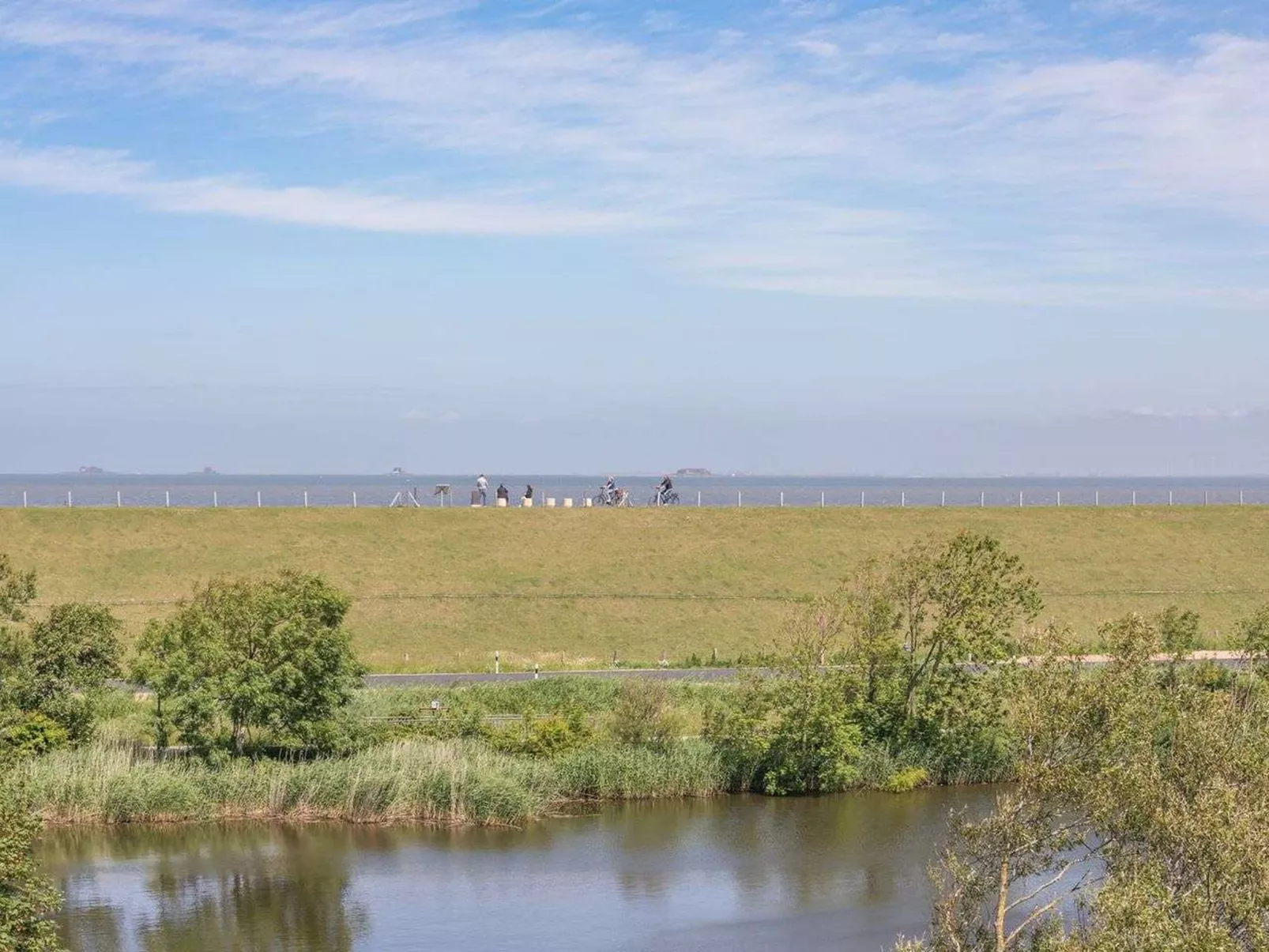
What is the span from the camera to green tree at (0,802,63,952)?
19156mm

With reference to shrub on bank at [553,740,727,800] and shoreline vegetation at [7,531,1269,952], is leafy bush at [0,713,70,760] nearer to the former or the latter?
shoreline vegetation at [7,531,1269,952]

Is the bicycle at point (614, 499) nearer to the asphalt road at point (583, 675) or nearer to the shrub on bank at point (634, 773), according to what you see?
the asphalt road at point (583, 675)

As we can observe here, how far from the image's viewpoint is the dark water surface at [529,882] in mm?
28484

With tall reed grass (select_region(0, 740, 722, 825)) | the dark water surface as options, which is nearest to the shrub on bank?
the dark water surface

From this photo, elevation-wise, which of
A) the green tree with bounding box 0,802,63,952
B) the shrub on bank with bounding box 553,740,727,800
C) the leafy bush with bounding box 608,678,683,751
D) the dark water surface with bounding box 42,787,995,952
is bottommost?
the dark water surface with bounding box 42,787,995,952

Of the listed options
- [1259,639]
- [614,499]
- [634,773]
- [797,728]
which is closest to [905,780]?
[797,728]

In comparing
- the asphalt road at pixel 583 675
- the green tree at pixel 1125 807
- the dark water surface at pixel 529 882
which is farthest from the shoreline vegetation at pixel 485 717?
the green tree at pixel 1125 807

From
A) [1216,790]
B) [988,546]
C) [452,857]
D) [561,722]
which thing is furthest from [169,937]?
[988,546]

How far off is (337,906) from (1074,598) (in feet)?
155

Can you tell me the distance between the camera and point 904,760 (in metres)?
41.6

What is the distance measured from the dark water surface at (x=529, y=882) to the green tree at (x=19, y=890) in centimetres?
806

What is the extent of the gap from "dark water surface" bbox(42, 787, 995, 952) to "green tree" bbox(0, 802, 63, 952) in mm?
8059

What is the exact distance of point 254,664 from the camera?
37969 millimetres

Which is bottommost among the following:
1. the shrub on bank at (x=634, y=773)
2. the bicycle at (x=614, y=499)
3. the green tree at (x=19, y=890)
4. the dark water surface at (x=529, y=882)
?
the dark water surface at (x=529, y=882)
